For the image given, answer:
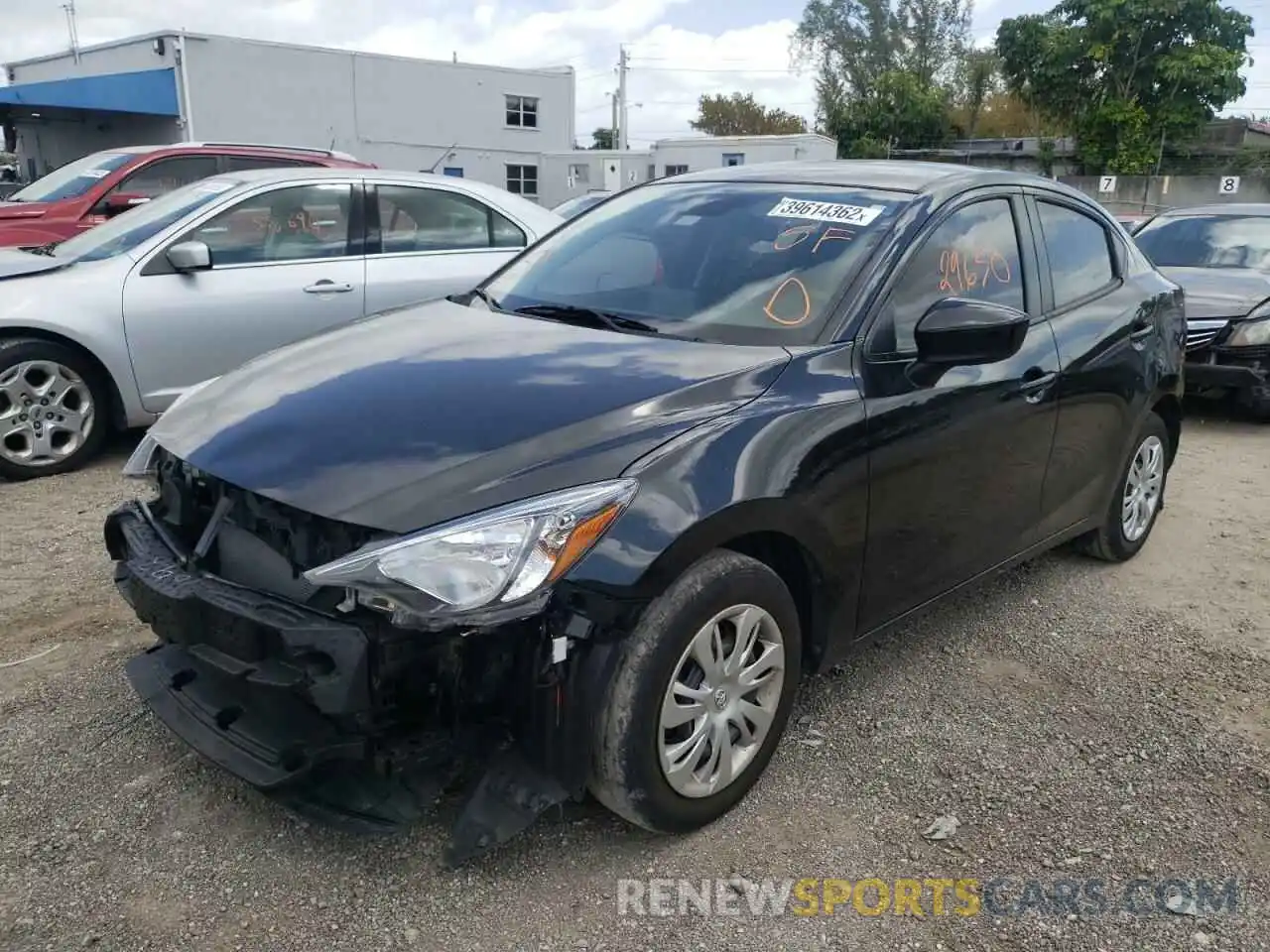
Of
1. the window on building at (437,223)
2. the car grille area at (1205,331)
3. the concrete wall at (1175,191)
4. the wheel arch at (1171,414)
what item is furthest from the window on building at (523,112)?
the wheel arch at (1171,414)

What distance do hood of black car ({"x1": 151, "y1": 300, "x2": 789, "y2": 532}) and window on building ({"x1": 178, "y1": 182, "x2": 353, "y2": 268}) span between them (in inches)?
116

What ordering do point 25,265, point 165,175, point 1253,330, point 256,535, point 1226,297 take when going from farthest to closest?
point 165,175, point 1226,297, point 1253,330, point 25,265, point 256,535

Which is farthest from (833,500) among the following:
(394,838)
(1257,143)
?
(1257,143)

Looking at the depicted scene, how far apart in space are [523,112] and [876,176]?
3407 cm

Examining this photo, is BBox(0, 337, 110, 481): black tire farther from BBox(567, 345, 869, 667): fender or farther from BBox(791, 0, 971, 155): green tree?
BBox(791, 0, 971, 155): green tree

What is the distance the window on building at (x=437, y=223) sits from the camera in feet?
20.1

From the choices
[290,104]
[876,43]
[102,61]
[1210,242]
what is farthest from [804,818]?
[876,43]

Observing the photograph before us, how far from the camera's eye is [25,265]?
546cm

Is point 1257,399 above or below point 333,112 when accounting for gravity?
below

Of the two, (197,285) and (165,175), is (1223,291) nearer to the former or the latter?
(197,285)

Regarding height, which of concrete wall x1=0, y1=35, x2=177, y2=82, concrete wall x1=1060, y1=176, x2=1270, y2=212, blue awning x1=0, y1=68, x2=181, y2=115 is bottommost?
concrete wall x1=1060, y1=176, x2=1270, y2=212

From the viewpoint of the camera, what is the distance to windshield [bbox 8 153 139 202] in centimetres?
869

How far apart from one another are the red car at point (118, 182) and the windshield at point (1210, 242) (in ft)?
22.7

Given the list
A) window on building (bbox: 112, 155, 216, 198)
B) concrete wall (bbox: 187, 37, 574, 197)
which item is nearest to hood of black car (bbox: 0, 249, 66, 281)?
window on building (bbox: 112, 155, 216, 198)
